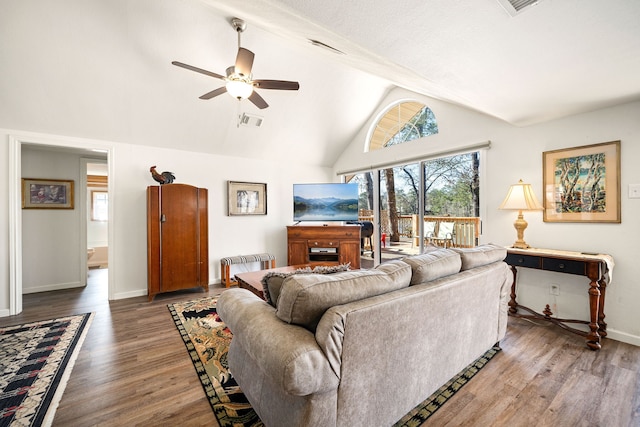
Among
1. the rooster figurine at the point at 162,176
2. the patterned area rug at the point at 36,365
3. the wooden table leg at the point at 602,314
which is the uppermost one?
the rooster figurine at the point at 162,176

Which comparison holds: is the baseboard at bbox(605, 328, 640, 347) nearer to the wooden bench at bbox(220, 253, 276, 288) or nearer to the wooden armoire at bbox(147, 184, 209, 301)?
the wooden bench at bbox(220, 253, 276, 288)

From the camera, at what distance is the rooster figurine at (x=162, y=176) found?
11.5 feet

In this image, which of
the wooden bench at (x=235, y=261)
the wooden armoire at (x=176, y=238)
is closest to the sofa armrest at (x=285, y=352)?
the wooden armoire at (x=176, y=238)

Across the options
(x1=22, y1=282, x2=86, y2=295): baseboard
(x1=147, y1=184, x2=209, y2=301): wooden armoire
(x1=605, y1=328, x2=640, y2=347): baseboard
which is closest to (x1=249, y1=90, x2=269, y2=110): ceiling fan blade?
(x1=147, y1=184, x2=209, y2=301): wooden armoire

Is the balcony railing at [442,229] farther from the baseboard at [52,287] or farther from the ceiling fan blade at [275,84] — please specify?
the baseboard at [52,287]

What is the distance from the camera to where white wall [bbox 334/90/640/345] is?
7.65ft

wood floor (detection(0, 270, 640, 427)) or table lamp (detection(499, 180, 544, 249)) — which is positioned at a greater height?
table lamp (detection(499, 180, 544, 249))

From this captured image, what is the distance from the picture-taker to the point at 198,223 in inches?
148

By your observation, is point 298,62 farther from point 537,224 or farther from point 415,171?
point 537,224

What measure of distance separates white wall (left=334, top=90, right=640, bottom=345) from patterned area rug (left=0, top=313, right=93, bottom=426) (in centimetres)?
414

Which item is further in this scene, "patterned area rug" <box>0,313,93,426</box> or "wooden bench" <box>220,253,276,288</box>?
"wooden bench" <box>220,253,276,288</box>

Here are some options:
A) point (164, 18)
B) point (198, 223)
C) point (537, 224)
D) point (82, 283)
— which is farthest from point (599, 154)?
point (82, 283)

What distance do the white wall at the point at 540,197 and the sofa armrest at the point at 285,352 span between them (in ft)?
9.60

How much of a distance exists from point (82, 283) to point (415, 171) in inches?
219
